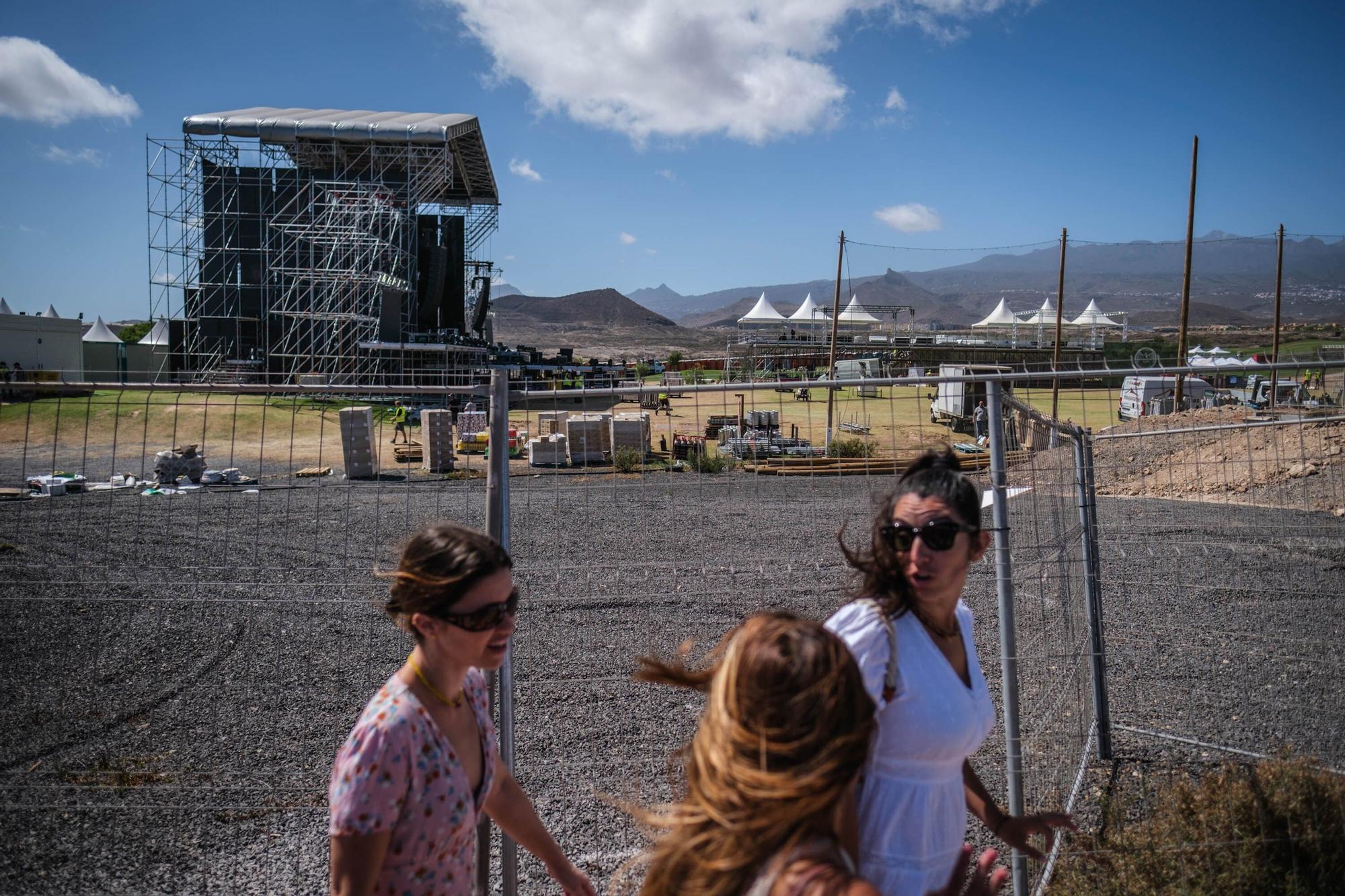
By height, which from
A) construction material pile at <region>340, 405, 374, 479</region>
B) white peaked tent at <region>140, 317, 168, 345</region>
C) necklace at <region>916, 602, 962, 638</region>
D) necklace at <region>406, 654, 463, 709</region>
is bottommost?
construction material pile at <region>340, 405, 374, 479</region>

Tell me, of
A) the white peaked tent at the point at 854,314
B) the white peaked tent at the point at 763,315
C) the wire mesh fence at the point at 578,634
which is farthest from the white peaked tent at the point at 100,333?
the white peaked tent at the point at 854,314

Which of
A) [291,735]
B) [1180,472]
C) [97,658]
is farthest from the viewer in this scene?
[1180,472]

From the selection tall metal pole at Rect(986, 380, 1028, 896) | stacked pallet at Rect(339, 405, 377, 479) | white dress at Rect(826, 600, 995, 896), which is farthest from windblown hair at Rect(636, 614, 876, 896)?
stacked pallet at Rect(339, 405, 377, 479)

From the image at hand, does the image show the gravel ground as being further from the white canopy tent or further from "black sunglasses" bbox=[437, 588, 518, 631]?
the white canopy tent

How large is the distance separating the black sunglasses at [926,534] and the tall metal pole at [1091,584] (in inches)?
114

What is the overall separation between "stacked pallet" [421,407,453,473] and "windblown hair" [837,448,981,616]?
16.8 metres

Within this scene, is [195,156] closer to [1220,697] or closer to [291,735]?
[291,735]

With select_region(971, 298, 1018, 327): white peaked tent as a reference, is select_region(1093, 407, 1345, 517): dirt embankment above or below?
below

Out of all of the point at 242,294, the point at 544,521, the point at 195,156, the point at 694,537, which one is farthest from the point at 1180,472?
the point at 195,156

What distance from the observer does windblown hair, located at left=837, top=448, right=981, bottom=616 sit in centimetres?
215

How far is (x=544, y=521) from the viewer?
13.7 metres

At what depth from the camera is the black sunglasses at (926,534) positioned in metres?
2.19

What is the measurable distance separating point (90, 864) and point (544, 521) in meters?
9.69

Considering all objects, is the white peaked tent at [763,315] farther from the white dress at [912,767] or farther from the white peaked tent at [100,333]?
the white dress at [912,767]
